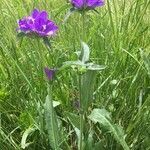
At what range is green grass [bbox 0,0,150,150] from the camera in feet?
3.99

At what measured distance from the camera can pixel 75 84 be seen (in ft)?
4.47

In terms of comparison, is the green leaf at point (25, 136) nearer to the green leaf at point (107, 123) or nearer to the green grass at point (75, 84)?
the green grass at point (75, 84)

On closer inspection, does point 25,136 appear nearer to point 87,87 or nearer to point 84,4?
point 87,87

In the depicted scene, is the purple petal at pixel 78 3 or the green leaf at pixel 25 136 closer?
the purple petal at pixel 78 3

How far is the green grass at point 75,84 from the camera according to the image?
3.99 feet

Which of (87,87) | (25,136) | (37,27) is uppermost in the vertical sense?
(37,27)

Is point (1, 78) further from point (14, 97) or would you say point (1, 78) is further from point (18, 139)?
point (18, 139)

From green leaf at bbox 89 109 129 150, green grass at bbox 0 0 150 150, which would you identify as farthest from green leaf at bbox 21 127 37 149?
green leaf at bbox 89 109 129 150

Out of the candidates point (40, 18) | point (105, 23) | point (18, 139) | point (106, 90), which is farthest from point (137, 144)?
point (105, 23)

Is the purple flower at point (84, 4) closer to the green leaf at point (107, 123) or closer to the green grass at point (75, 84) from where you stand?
the green grass at point (75, 84)

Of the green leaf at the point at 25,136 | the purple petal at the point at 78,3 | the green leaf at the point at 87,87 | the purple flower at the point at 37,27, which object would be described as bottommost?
the green leaf at the point at 25,136

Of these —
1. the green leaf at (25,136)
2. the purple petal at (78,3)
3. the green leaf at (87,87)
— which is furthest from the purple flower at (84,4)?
the green leaf at (25,136)

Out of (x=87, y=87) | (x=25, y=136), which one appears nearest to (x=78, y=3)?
(x=87, y=87)

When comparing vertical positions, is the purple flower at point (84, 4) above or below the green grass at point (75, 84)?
above
